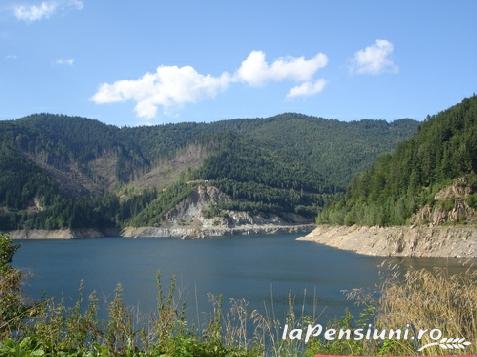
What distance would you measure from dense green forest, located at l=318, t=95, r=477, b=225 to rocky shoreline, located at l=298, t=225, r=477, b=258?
3.11m

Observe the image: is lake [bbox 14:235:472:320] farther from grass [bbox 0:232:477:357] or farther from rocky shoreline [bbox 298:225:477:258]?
grass [bbox 0:232:477:357]

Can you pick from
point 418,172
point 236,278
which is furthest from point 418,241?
point 236,278

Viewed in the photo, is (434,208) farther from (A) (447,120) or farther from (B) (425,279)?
(B) (425,279)

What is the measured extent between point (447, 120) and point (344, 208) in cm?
2786

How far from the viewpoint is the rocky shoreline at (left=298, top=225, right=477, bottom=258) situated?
→ 2813 inches

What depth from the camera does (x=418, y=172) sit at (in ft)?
325

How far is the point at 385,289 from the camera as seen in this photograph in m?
9.59

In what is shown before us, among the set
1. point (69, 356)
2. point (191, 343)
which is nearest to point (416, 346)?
point (191, 343)

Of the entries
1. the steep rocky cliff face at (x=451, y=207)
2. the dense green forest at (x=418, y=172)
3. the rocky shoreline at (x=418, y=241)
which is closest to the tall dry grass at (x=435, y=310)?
the rocky shoreline at (x=418, y=241)

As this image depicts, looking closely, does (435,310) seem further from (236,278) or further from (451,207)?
(451,207)

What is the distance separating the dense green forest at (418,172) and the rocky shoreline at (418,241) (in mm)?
3112

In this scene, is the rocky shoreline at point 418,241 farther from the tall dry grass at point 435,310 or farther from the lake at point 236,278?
the tall dry grass at point 435,310

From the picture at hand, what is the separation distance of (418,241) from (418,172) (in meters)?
25.2

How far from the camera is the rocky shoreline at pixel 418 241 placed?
71.4 m
